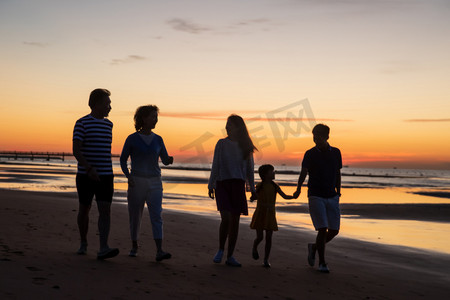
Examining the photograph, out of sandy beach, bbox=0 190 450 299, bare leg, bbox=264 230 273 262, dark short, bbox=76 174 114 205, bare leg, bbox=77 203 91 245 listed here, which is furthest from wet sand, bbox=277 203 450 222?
dark short, bbox=76 174 114 205

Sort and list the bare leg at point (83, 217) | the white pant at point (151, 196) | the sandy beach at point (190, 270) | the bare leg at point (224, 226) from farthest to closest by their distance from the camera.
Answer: the bare leg at point (224, 226) < the white pant at point (151, 196) < the bare leg at point (83, 217) < the sandy beach at point (190, 270)

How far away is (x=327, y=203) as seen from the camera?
657 centimetres

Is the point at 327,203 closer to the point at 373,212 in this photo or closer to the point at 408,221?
the point at 408,221

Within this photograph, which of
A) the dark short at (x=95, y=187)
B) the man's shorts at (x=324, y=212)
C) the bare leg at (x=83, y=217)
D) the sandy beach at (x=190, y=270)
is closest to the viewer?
the sandy beach at (x=190, y=270)

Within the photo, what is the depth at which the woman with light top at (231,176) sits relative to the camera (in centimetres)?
659

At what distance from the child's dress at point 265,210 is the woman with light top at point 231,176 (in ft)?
1.16

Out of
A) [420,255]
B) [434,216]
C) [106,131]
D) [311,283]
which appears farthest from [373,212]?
[106,131]

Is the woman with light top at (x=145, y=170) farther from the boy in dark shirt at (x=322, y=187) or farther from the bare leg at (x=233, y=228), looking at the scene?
the boy in dark shirt at (x=322, y=187)

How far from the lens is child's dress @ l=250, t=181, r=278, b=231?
6.91 metres

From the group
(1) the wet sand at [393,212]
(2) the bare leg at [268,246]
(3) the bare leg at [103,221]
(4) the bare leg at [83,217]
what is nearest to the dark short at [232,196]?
(2) the bare leg at [268,246]

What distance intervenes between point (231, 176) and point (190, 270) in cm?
155

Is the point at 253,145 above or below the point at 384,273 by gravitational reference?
above

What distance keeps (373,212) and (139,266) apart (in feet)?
44.4

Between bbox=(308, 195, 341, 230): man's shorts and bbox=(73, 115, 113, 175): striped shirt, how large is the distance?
9.65 ft
